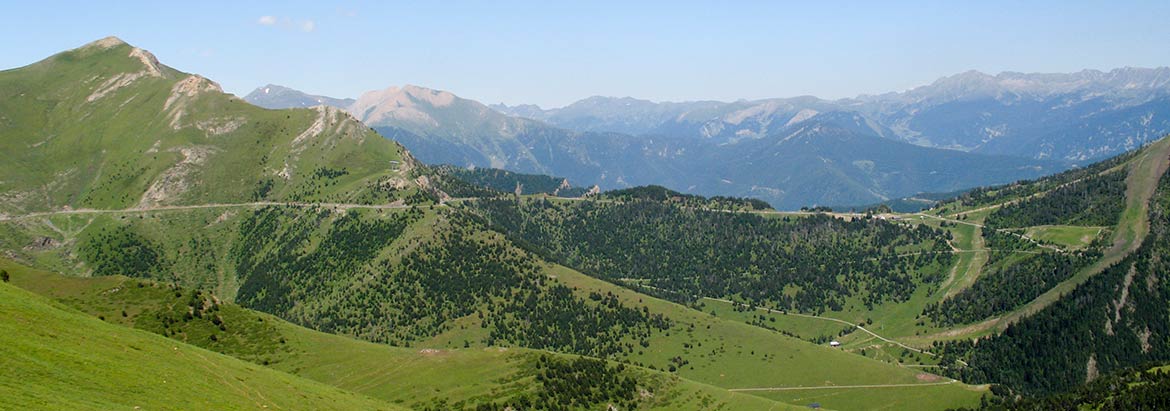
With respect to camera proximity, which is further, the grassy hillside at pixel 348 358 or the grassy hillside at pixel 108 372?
the grassy hillside at pixel 348 358

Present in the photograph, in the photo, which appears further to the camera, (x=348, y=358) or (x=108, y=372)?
(x=348, y=358)

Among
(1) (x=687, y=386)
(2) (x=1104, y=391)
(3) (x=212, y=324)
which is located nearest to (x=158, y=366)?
(3) (x=212, y=324)

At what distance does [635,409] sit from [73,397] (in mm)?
107048

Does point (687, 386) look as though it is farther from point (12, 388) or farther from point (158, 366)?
point (12, 388)

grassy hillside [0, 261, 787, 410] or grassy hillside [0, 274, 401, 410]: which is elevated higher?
grassy hillside [0, 274, 401, 410]

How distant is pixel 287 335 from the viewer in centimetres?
16700

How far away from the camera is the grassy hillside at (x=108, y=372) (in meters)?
64.7

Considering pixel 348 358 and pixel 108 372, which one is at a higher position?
pixel 108 372

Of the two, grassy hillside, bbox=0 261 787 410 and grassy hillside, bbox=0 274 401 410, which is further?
grassy hillside, bbox=0 261 787 410

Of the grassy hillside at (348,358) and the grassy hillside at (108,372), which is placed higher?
the grassy hillside at (108,372)

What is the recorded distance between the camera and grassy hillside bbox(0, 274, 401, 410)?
6469 centimetres

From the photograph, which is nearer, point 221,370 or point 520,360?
point 221,370

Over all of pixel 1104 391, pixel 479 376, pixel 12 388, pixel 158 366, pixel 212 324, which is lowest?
pixel 1104 391

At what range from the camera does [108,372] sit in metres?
74.9
